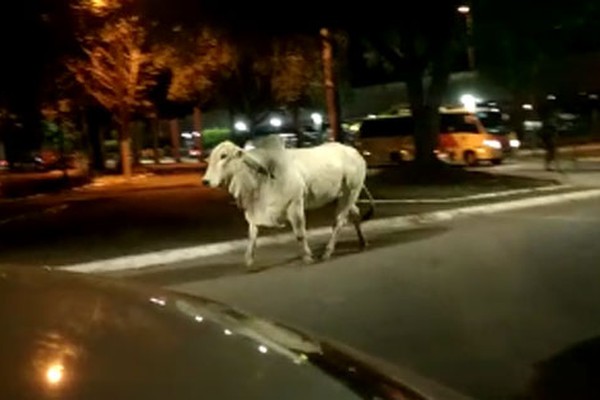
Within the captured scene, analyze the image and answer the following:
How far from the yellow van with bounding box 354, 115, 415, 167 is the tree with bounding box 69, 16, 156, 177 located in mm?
8748

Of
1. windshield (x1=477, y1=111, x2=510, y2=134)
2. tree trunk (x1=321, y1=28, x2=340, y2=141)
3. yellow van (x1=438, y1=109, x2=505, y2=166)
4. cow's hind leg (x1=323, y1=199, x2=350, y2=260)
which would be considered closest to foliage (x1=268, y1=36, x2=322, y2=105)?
tree trunk (x1=321, y1=28, x2=340, y2=141)

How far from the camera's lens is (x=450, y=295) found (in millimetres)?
12695

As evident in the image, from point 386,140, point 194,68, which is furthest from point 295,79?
point 386,140

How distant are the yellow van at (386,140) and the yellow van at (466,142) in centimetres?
119

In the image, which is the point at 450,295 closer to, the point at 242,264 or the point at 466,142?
the point at 242,264

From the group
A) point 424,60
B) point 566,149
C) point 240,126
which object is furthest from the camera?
point 240,126

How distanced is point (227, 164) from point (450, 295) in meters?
4.02

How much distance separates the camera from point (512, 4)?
31.6m

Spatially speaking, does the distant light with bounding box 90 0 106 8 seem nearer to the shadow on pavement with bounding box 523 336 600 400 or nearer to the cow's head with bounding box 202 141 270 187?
the cow's head with bounding box 202 141 270 187

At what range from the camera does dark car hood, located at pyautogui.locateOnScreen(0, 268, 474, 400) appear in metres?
2.54

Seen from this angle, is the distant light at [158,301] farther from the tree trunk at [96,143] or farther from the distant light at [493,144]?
the tree trunk at [96,143]

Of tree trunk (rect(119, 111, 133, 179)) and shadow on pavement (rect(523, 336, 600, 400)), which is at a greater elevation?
tree trunk (rect(119, 111, 133, 179))

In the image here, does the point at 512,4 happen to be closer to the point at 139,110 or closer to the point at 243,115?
the point at 139,110

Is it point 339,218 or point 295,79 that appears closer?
point 339,218
